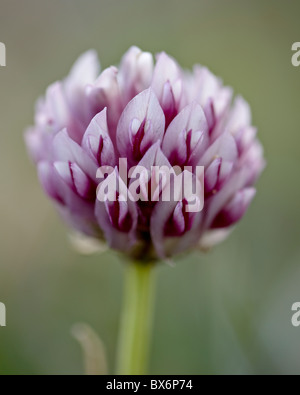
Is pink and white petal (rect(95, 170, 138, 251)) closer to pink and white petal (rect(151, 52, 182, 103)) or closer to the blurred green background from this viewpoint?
pink and white petal (rect(151, 52, 182, 103))

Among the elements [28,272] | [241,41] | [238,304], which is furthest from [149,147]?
[241,41]

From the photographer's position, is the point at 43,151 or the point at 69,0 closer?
the point at 43,151

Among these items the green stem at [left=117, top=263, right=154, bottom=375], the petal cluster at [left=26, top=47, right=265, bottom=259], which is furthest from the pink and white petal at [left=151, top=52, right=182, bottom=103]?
the green stem at [left=117, top=263, right=154, bottom=375]

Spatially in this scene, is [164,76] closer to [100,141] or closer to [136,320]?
[100,141]

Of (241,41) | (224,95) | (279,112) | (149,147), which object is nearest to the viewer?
(149,147)

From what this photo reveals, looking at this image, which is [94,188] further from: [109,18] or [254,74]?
[109,18]

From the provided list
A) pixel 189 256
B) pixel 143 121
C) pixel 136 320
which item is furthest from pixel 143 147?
pixel 189 256
